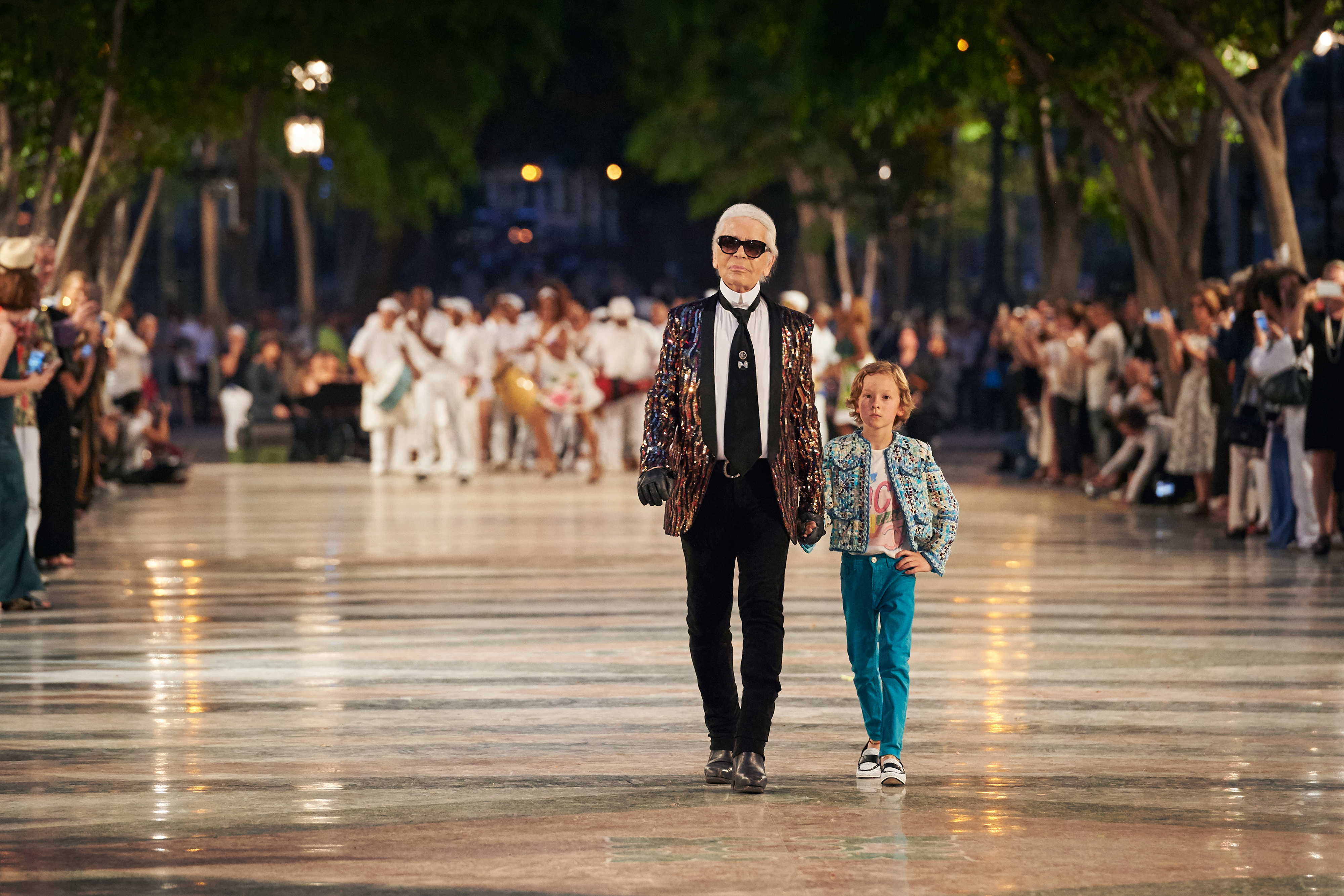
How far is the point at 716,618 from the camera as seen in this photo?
7605mm

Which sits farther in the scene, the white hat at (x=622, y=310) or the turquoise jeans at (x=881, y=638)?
the white hat at (x=622, y=310)

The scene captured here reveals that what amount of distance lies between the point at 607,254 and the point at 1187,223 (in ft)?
297

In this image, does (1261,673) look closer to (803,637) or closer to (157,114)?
(803,637)

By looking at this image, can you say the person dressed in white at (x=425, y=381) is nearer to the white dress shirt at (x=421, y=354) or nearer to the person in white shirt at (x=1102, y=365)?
the white dress shirt at (x=421, y=354)

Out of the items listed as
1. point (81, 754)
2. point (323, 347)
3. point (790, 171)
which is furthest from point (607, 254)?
point (81, 754)

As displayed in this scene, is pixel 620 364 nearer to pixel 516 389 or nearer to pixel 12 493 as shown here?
pixel 516 389

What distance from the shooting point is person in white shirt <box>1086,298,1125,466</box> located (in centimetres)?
2233

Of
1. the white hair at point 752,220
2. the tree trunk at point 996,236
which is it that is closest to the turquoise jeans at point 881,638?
the white hair at point 752,220

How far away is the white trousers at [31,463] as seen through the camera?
43.3 feet

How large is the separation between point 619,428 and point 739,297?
19.6 meters

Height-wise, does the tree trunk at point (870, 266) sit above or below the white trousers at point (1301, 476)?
above

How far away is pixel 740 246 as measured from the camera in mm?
7520

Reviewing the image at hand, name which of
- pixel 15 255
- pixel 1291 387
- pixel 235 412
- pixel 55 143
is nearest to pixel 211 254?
pixel 235 412

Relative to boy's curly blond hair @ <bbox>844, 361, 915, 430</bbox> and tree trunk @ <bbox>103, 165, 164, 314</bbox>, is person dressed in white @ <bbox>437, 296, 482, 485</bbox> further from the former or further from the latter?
boy's curly blond hair @ <bbox>844, 361, 915, 430</bbox>
